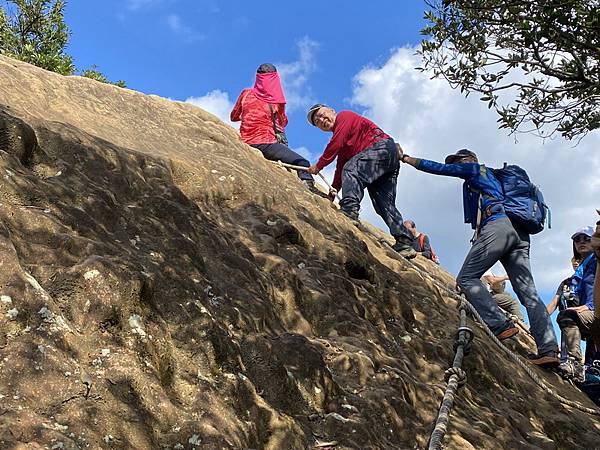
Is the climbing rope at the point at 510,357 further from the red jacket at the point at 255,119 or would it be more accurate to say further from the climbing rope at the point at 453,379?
the red jacket at the point at 255,119

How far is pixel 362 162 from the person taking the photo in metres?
11.0

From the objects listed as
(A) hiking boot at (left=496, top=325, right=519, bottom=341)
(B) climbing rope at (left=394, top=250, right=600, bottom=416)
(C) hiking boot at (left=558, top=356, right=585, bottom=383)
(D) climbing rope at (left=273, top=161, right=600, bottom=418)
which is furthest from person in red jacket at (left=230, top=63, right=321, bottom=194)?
(C) hiking boot at (left=558, top=356, right=585, bottom=383)

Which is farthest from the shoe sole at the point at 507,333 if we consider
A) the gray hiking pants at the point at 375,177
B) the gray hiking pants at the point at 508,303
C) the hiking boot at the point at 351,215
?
→ the gray hiking pants at the point at 508,303

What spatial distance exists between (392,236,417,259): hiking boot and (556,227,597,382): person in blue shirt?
2714 mm

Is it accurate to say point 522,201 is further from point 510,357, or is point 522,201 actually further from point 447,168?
point 510,357

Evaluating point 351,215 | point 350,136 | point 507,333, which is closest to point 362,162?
point 350,136

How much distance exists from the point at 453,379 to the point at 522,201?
379 centimetres

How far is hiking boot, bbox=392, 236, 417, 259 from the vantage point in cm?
1130

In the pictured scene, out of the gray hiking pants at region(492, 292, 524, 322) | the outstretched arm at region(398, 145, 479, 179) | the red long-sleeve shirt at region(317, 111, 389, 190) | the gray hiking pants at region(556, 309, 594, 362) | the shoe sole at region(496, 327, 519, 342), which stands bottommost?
the shoe sole at region(496, 327, 519, 342)

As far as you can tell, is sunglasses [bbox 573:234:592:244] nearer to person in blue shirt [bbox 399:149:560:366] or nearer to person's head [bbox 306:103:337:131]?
person in blue shirt [bbox 399:149:560:366]

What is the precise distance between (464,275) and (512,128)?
2.52 metres

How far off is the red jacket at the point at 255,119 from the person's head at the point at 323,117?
1780 mm

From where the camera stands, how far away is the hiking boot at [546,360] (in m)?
9.26

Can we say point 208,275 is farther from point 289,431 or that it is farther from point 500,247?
point 500,247
